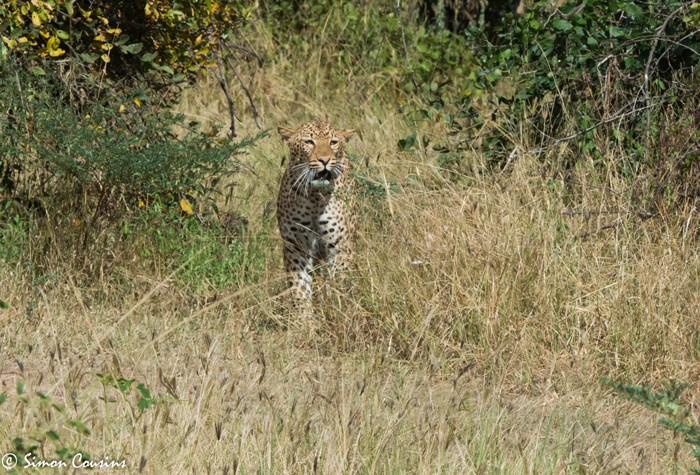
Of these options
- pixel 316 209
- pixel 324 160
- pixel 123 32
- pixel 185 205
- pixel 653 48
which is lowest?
pixel 185 205

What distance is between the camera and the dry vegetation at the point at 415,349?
3803 mm

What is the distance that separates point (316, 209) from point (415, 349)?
5.51 feet

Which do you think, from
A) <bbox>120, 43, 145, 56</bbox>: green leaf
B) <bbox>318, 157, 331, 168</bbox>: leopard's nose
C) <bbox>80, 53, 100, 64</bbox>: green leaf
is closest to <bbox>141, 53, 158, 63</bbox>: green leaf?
<bbox>120, 43, 145, 56</bbox>: green leaf

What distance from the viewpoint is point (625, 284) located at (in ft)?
16.3

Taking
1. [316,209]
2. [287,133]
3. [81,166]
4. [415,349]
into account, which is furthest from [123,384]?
[287,133]

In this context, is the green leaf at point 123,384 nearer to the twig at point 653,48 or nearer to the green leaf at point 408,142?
the twig at point 653,48

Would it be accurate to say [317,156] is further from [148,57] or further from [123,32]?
[123,32]

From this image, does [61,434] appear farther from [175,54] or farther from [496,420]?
[175,54]

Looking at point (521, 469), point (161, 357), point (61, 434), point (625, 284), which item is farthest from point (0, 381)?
point (625, 284)

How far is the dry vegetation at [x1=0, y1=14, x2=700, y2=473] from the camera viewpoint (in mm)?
3803

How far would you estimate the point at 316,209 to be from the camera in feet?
20.2

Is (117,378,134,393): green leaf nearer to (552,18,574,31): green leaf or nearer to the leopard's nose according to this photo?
the leopard's nose

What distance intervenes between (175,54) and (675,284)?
2.97 meters

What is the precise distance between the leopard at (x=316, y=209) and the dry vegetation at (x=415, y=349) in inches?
4.7
